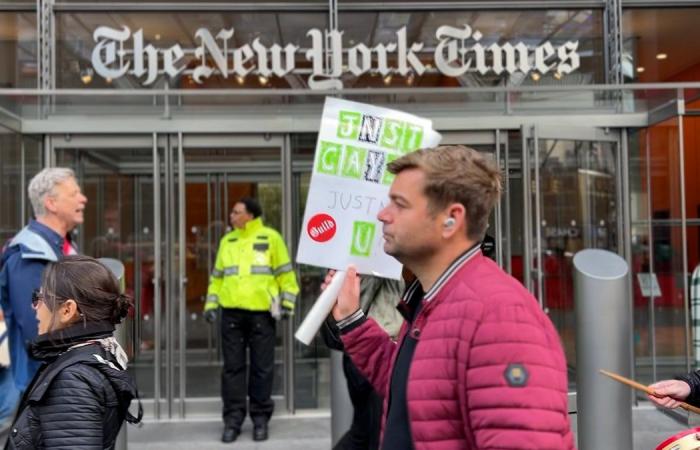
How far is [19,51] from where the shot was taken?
26.2ft

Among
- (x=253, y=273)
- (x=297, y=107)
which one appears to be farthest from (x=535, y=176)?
(x=253, y=273)

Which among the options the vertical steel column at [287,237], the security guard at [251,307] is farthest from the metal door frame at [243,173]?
the security guard at [251,307]

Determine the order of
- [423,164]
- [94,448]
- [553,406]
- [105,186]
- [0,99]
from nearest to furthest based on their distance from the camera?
[553,406] < [423,164] < [94,448] < [0,99] < [105,186]

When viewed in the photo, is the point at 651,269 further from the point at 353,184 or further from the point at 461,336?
the point at 461,336

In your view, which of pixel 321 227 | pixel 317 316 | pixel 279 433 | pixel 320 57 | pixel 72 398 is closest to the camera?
pixel 72 398

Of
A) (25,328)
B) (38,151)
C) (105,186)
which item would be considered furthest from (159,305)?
(25,328)

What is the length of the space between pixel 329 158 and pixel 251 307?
3.14m

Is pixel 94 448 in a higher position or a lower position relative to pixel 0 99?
lower

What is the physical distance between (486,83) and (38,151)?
4.73 metres

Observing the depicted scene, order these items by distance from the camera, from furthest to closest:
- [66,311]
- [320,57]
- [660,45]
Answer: [660,45] < [320,57] < [66,311]

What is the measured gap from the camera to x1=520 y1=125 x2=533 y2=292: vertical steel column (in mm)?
7102

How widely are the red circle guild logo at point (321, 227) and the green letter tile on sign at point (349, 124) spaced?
431 millimetres

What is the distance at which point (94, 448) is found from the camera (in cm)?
221

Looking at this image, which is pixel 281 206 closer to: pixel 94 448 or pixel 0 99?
pixel 0 99
